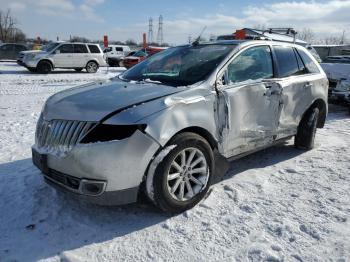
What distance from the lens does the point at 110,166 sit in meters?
3.08

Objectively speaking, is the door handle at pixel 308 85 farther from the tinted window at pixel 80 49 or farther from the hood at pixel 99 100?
the tinted window at pixel 80 49

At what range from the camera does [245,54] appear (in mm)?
4383

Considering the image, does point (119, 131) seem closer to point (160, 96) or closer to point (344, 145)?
point (160, 96)

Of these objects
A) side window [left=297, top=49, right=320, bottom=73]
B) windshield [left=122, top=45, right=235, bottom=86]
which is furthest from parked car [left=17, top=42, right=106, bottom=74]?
side window [left=297, top=49, right=320, bottom=73]

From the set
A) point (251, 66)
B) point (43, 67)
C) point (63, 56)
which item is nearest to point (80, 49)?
point (63, 56)

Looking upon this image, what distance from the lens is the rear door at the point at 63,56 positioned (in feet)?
63.2

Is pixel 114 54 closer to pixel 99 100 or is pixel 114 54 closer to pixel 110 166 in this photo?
pixel 99 100

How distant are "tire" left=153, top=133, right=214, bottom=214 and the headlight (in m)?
0.42

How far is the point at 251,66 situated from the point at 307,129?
1690 millimetres

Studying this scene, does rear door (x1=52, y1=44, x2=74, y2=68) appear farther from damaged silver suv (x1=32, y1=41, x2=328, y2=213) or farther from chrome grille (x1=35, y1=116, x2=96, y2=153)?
chrome grille (x1=35, y1=116, x2=96, y2=153)

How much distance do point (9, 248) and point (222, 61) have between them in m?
2.81

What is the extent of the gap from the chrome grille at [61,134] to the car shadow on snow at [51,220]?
0.64 metres

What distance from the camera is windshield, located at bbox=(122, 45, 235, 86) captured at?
13.2ft

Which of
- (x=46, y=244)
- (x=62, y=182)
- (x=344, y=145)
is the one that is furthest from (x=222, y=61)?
(x=344, y=145)
